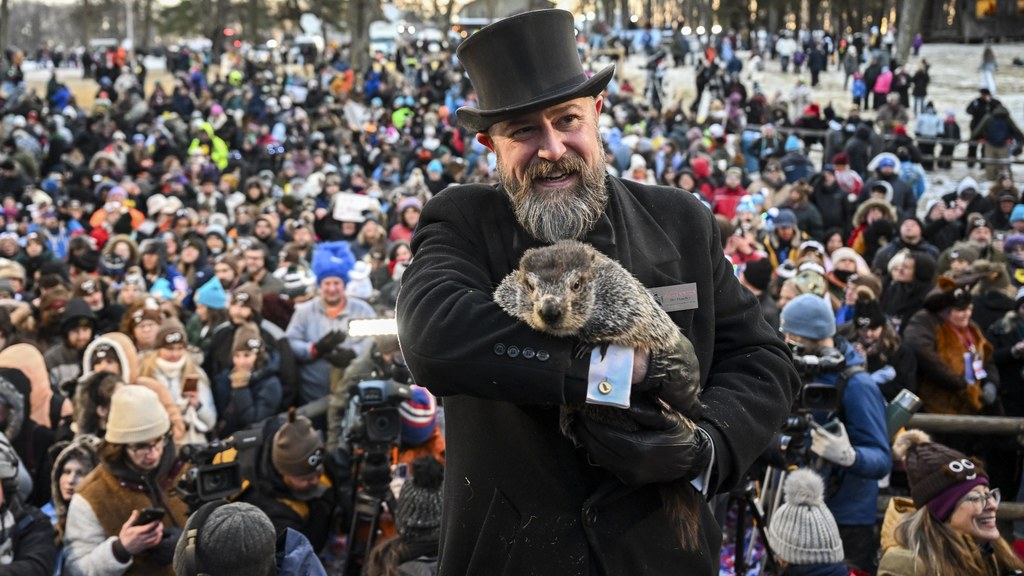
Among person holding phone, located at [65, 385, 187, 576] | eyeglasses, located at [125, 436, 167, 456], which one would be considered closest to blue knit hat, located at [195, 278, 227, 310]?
person holding phone, located at [65, 385, 187, 576]

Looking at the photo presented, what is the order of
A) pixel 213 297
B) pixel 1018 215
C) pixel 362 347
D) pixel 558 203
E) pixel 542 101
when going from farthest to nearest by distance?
pixel 1018 215, pixel 213 297, pixel 362 347, pixel 558 203, pixel 542 101

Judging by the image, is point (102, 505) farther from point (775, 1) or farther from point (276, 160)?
point (775, 1)

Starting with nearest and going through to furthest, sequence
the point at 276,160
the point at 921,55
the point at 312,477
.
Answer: the point at 312,477, the point at 276,160, the point at 921,55

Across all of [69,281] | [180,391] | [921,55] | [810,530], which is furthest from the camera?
[921,55]

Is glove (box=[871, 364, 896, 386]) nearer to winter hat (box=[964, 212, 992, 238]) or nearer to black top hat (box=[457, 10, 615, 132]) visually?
winter hat (box=[964, 212, 992, 238])

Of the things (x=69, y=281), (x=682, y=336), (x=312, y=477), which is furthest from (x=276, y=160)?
(x=682, y=336)

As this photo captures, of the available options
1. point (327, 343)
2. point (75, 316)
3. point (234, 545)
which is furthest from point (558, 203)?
point (75, 316)

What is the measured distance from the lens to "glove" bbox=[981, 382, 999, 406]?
7105mm

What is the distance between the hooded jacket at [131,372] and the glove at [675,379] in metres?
4.85

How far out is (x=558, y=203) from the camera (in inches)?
88.2

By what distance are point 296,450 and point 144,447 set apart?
82 cm

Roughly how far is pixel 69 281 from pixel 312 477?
5235mm

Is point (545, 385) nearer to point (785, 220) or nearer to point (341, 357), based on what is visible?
point (341, 357)

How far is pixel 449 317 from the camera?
76.0 inches
